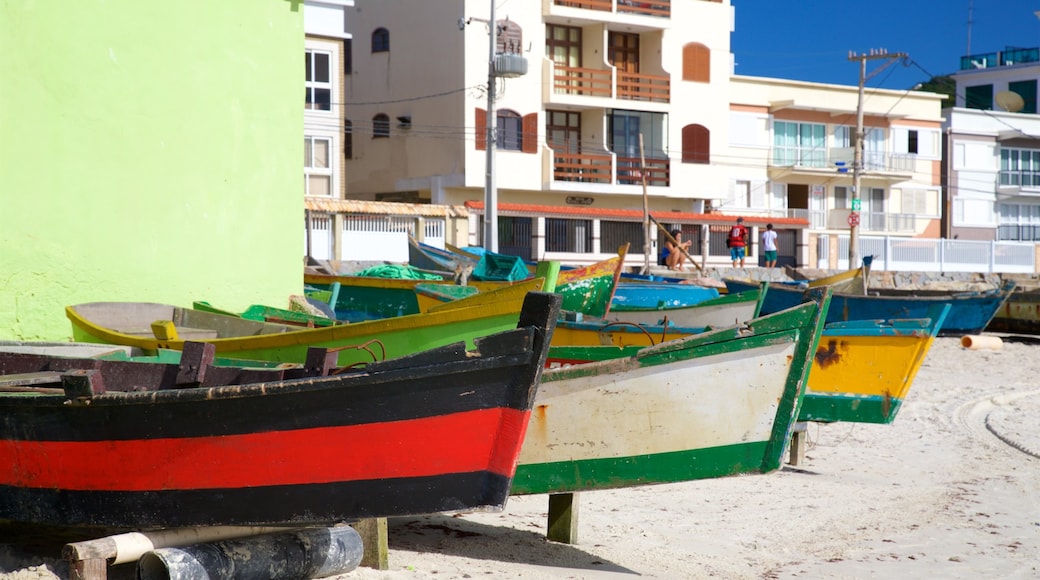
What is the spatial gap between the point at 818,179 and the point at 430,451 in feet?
135

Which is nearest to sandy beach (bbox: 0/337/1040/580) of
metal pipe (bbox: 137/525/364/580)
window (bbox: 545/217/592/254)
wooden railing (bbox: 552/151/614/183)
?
metal pipe (bbox: 137/525/364/580)

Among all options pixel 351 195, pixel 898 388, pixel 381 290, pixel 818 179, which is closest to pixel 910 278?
pixel 818 179

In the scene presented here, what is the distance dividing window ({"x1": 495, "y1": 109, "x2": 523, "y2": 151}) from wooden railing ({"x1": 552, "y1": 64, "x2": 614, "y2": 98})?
1894 mm

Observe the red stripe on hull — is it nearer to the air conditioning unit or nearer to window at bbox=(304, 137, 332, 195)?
the air conditioning unit

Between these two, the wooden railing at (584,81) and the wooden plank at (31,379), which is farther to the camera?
the wooden railing at (584,81)

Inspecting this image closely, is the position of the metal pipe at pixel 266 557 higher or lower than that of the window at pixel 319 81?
lower

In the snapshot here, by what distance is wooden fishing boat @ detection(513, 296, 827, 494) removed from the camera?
22.3 ft

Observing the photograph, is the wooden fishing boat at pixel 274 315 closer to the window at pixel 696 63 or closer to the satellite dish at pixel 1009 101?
the window at pixel 696 63

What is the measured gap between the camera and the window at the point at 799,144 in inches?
1688

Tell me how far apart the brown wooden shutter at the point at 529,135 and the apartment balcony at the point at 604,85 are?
0.85 m

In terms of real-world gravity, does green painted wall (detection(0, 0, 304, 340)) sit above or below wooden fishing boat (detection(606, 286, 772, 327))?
above

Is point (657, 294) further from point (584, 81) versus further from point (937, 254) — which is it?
point (937, 254)

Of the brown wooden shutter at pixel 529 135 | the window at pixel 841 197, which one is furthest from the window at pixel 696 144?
the window at pixel 841 197

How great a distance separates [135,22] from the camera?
10.2 m
